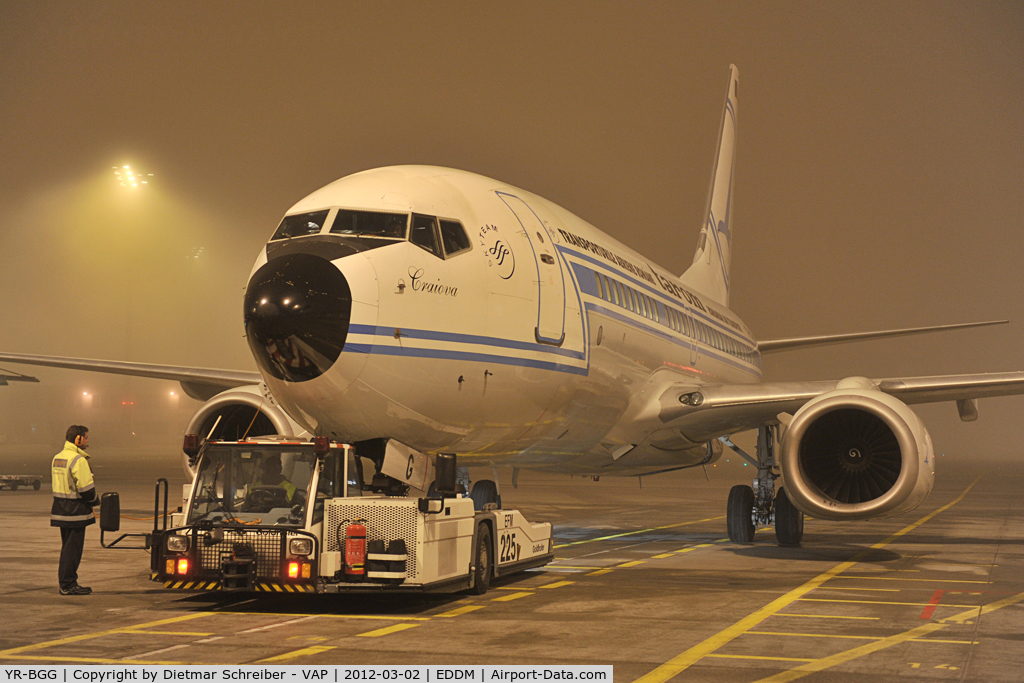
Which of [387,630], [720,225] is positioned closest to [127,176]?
[720,225]

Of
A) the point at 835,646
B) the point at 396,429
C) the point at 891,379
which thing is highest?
the point at 891,379

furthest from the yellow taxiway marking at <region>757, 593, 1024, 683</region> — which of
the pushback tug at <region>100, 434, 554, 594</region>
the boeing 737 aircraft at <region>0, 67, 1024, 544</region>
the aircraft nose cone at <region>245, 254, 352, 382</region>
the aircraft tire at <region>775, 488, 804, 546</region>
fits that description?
the aircraft tire at <region>775, 488, 804, 546</region>

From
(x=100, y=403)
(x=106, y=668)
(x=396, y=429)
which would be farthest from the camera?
(x=100, y=403)

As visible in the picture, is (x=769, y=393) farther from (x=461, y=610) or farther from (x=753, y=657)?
(x=753, y=657)

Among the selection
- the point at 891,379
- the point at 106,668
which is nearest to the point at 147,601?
the point at 106,668

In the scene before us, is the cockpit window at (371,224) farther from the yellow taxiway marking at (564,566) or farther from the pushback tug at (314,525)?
the yellow taxiway marking at (564,566)

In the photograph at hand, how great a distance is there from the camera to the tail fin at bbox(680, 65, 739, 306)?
83.3ft

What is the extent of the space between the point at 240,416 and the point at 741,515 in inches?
320

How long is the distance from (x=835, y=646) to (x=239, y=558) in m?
4.96

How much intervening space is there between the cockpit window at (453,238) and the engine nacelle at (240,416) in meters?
3.89

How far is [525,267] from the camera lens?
36.1 ft

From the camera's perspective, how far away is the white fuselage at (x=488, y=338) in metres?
9.22

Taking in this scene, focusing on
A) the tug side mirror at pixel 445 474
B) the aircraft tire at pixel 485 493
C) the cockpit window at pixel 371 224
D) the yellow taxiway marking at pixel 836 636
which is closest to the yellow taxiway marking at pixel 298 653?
the tug side mirror at pixel 445 474

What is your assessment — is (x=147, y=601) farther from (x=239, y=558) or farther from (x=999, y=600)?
(x=999, y=600)
